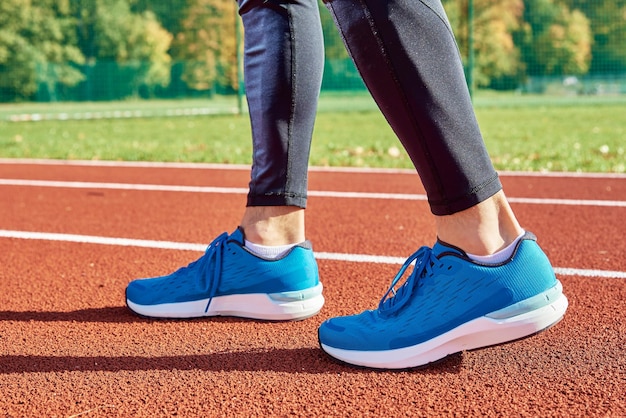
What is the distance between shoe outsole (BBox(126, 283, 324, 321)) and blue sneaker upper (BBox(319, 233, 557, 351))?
31cm

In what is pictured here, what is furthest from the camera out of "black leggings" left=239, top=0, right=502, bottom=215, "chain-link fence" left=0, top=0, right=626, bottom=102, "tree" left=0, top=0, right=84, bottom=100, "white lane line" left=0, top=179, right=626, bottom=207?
"tree" left=0, top=0, right=84, bottom=100

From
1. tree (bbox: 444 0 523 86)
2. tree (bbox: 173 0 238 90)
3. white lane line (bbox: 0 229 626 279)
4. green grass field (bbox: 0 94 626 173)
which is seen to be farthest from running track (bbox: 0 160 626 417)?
tree (bbox: 173 0 238 90)

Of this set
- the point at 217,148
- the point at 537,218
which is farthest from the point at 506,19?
the point at 537,218

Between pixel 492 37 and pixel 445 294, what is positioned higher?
pixel 445 294

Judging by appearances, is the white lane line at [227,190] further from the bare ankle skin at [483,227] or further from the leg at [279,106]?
the bare ankle skin at [483,227]

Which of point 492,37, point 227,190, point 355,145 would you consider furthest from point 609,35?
point 227,190

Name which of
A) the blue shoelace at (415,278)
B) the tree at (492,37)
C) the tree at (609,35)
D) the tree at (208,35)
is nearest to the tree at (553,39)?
the tree at (492,37)

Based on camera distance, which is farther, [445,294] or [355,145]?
[355,145]

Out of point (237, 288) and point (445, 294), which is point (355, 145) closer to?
point (237, 288)

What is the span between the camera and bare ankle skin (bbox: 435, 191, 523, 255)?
4.79 ft

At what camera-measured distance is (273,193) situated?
1904 mm

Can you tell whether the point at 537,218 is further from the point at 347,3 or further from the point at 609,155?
the point at 609,155

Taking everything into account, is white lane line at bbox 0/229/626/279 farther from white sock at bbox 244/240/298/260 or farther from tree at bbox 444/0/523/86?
tree at bbox 444/0/523/86

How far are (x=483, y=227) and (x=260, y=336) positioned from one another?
Result: 0.66m
